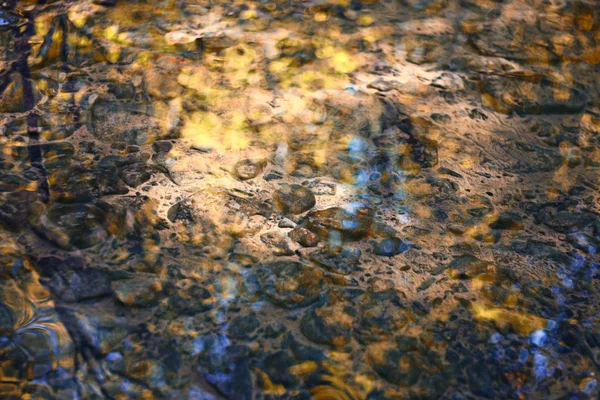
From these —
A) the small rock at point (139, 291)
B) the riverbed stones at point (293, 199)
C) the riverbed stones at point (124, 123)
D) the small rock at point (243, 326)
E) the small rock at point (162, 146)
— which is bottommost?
the small rock at point (243, 326)

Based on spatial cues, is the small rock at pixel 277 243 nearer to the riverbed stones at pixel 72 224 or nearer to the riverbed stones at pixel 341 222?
the riverbed stones at pixel 341 222

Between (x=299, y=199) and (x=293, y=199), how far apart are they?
0.01 metres

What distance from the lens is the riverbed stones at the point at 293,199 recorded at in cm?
136

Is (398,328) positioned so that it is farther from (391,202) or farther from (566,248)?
(566,248)

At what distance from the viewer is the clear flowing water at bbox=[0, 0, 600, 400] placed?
110 centimetres

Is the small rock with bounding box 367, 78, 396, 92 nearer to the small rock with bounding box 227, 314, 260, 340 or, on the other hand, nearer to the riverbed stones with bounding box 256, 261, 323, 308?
the riverbed stones with bounding box 256, 261, 323, 308

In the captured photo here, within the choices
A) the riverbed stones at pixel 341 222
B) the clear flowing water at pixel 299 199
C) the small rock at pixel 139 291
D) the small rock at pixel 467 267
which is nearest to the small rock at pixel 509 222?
the clear flowing water at pixel 299 199

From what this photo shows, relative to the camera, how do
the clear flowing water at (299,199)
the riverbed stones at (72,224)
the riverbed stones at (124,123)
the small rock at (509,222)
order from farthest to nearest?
the riverbed stones at (124,123)
the small rock at (509,222)
the riverbed stones at (72,224)
the clear flowing water at (299,199)

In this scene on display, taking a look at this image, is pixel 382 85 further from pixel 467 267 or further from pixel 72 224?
pixel 72 224

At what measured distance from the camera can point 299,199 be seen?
1370 millimetres

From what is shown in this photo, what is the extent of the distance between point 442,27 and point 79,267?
1180mm

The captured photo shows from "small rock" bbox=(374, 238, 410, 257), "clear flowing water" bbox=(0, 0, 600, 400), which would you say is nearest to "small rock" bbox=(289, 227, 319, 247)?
"clear flowing water" bbox=(0, 0, 600, 400)

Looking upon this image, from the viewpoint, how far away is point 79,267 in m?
1.21

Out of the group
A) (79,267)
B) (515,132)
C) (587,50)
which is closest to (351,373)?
(79,267)
